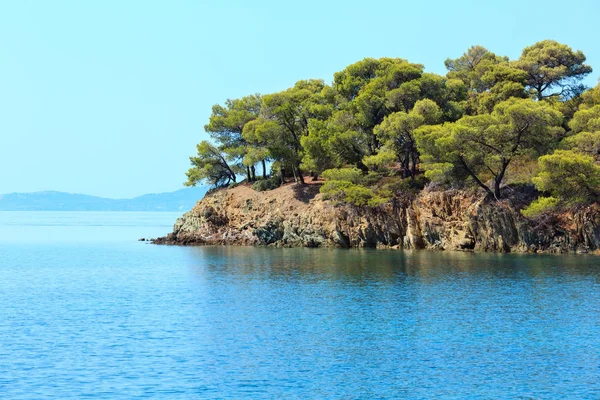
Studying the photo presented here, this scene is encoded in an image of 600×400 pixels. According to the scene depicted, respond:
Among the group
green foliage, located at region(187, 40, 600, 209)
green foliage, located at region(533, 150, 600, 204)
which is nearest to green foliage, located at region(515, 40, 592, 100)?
green foliage, located at region(187, 40, 600, 209)

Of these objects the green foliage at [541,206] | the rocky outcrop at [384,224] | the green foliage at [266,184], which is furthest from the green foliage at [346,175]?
the green foliage at [541,206]

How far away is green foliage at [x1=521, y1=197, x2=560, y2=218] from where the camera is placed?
244 feet

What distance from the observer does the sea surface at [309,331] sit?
97.9ft

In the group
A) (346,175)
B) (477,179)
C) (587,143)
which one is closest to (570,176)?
(587,143)

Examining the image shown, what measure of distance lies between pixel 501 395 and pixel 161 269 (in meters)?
50.2

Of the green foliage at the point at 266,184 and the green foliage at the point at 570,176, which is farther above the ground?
the green foliage at the point at 266,184

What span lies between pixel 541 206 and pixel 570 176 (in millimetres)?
4205

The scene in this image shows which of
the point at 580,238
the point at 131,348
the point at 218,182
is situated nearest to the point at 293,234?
the point at 218,182

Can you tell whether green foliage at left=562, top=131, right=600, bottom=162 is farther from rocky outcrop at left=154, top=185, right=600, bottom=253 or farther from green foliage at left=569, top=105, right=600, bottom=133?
rocky outcrop at left=154, top=185, right=600, bottom=253

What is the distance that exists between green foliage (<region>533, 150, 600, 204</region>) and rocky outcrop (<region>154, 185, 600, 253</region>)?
9.08 feet

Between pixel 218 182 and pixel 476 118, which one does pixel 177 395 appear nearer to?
pixel 476 118

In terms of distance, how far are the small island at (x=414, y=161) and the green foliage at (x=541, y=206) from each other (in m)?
0.21

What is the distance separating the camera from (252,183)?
113 meters

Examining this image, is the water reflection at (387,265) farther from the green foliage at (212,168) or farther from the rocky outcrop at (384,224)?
the green foliage at (212,168)
